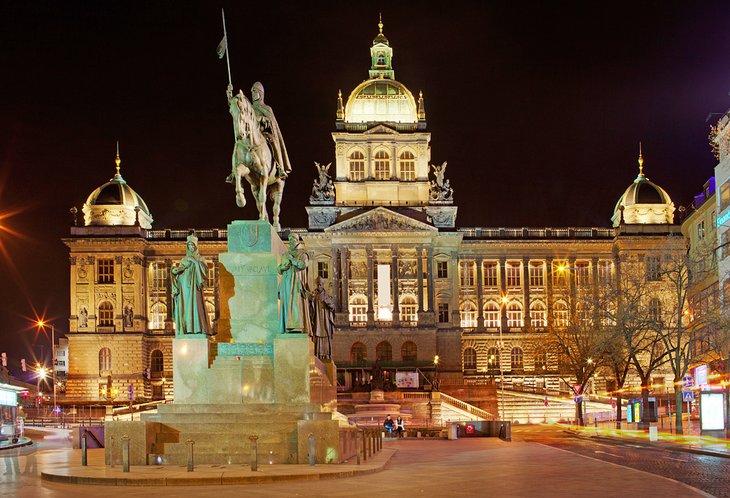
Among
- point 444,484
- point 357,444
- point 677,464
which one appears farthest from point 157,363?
point 444,484

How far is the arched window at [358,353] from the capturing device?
10919 centimetres

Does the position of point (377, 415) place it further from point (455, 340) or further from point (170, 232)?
point (170, 232)

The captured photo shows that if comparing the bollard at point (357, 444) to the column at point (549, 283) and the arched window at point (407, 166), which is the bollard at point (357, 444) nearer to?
the arched window at point (407, 166)

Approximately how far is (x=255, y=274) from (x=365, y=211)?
8151cm

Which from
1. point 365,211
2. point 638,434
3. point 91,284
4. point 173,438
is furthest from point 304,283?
point 91,284

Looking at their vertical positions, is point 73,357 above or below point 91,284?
below

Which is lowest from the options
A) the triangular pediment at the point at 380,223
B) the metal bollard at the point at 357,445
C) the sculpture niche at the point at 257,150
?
the metal bollard at the point at 357,445

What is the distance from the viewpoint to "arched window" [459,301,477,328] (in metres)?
115

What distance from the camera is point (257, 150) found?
28625 millimetres

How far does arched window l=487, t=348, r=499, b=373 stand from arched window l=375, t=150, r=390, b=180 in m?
21.4

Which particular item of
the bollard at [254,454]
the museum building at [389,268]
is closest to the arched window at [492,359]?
the museum building at [389,268]

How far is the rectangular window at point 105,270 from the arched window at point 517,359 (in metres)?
42.4

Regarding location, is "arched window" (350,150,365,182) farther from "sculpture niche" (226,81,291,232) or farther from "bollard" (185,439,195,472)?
"bollard" (185,439,195,472)

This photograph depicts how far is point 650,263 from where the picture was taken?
11031 centimetres
